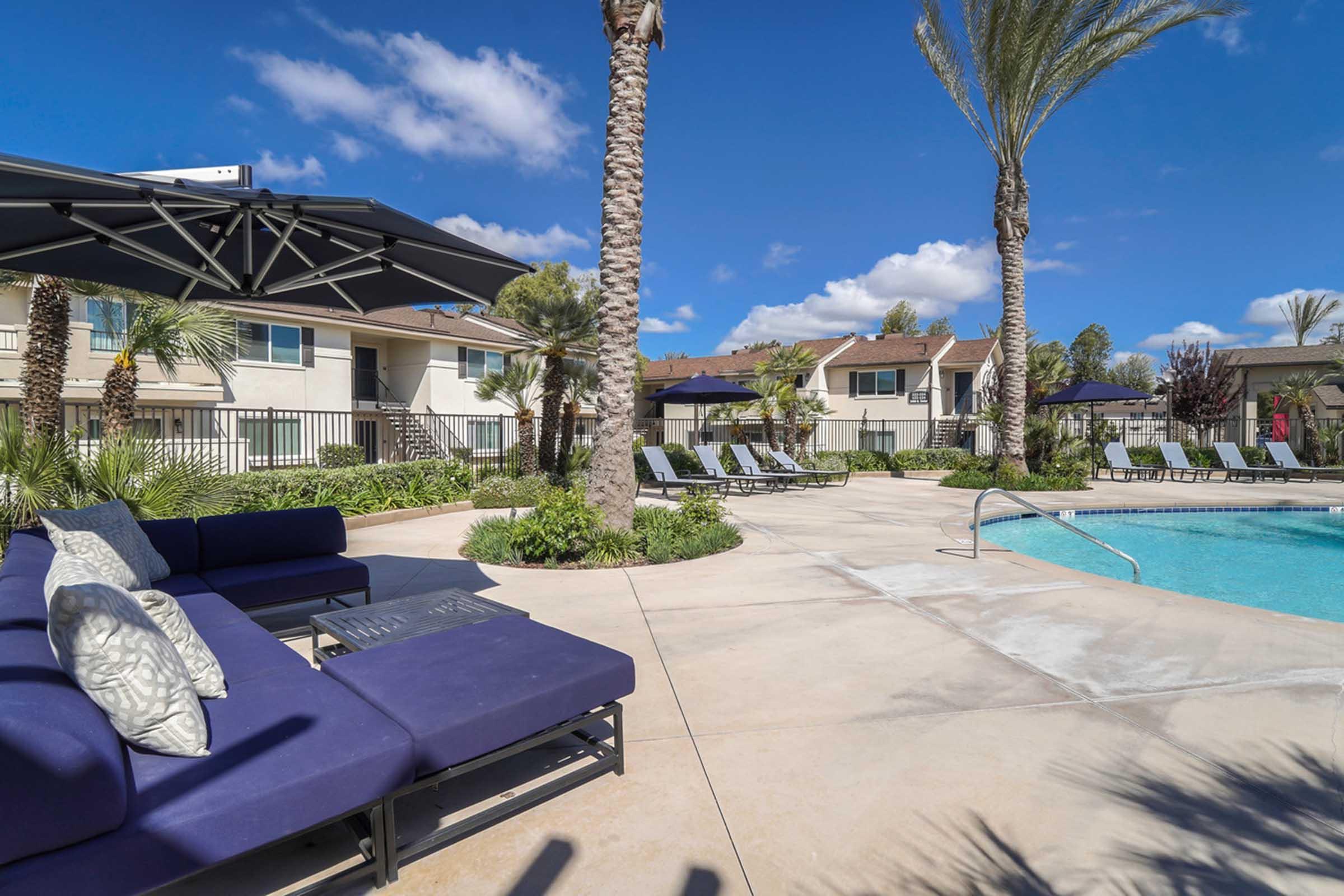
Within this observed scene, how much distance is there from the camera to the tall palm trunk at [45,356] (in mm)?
7770

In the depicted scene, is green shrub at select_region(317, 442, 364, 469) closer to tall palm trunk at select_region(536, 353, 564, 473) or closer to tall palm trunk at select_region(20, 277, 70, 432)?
tall palm trunk at select_region(536, 353, 564, 473)

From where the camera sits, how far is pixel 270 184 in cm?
483

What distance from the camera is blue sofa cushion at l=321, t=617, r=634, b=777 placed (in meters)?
2.54

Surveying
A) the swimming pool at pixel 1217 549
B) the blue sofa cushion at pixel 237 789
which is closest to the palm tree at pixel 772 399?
the swimming pool at pixel 1217 549

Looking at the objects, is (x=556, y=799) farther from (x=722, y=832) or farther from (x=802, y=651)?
(x=802, y=651)

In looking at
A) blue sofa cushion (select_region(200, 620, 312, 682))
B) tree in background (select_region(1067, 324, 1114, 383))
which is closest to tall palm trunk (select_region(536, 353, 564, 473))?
blue sofa cushion (select_region(200, 620, 312, 682))

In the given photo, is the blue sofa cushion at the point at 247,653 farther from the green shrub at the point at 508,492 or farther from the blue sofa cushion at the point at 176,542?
the green shrub at the point at 508,492

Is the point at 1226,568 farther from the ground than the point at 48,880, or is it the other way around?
the point at 48,880

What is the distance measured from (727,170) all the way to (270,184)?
1937 cm

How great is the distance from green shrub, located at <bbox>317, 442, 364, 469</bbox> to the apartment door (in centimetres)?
817

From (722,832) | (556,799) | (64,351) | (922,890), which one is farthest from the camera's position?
(64,351)

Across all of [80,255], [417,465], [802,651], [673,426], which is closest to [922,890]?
[802,651]

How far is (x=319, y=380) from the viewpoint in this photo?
74.1ft

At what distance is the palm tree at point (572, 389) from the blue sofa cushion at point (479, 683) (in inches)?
541
